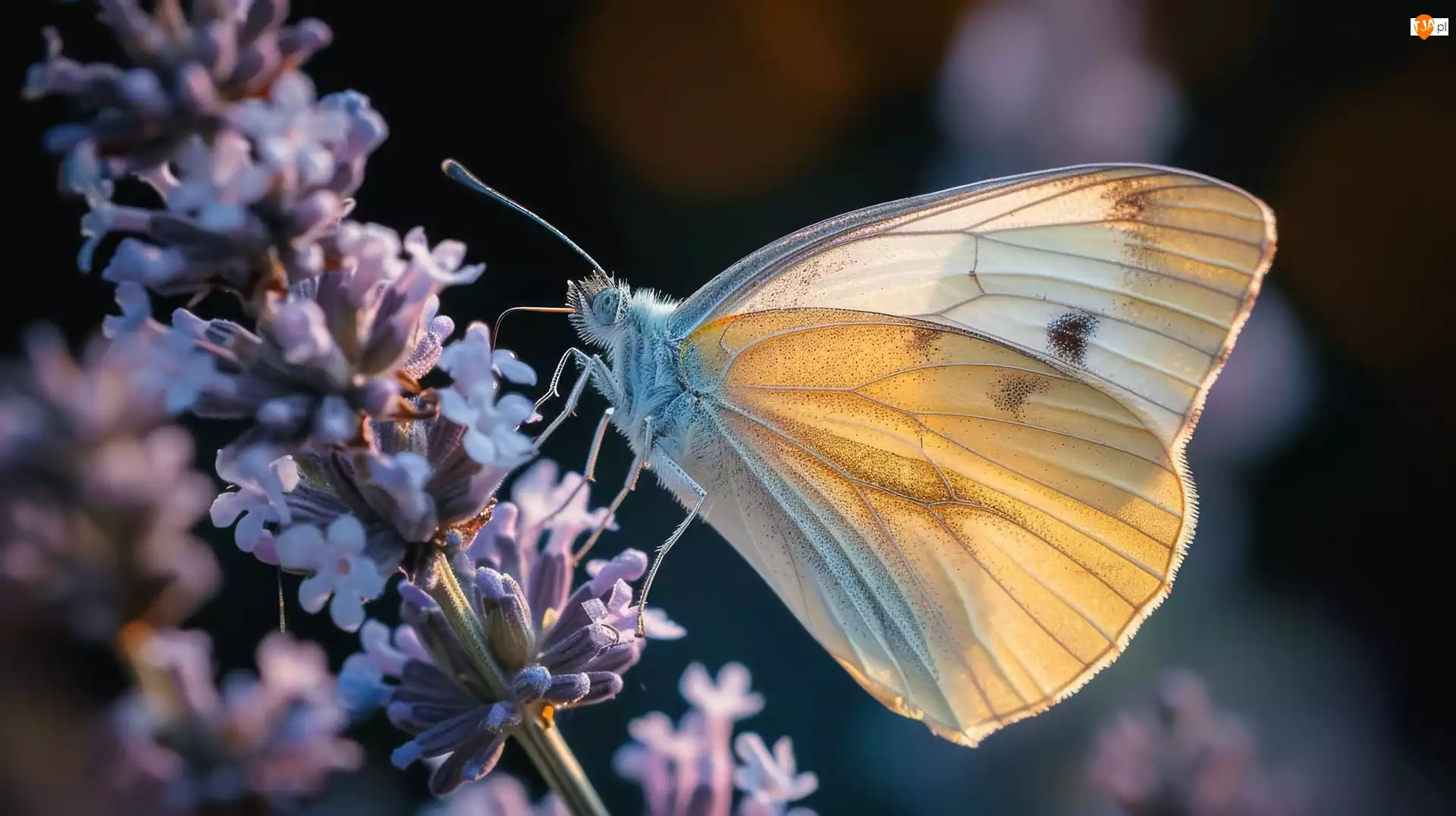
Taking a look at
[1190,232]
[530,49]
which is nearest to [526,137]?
[530,49]

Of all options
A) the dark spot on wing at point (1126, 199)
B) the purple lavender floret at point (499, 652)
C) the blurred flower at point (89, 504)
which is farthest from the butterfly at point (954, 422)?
the blurred flower at point (89, 504)

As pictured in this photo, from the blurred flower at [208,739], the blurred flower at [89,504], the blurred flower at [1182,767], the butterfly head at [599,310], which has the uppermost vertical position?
the butterfly head at [599,310]

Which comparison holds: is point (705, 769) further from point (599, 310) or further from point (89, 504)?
point (89, 504)

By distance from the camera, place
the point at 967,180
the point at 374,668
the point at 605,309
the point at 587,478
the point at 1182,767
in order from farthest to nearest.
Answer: the point at 967,180 < the point at 1182,767 < the point at 605,309 < the point at 587,478 < the point at 374,668

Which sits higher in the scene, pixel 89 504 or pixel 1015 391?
pixel 1015 391

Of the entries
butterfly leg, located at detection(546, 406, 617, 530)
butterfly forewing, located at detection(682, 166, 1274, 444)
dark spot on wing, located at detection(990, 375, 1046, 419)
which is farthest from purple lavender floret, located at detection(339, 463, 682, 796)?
dark spot on wing, located at detection(990, 375, 1046, 419)

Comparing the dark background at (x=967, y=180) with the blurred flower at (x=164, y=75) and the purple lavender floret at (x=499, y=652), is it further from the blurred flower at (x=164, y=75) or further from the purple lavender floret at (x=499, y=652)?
the blurred flower at (x=164, y=75)

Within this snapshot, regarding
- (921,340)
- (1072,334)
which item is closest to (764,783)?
(921,340)
